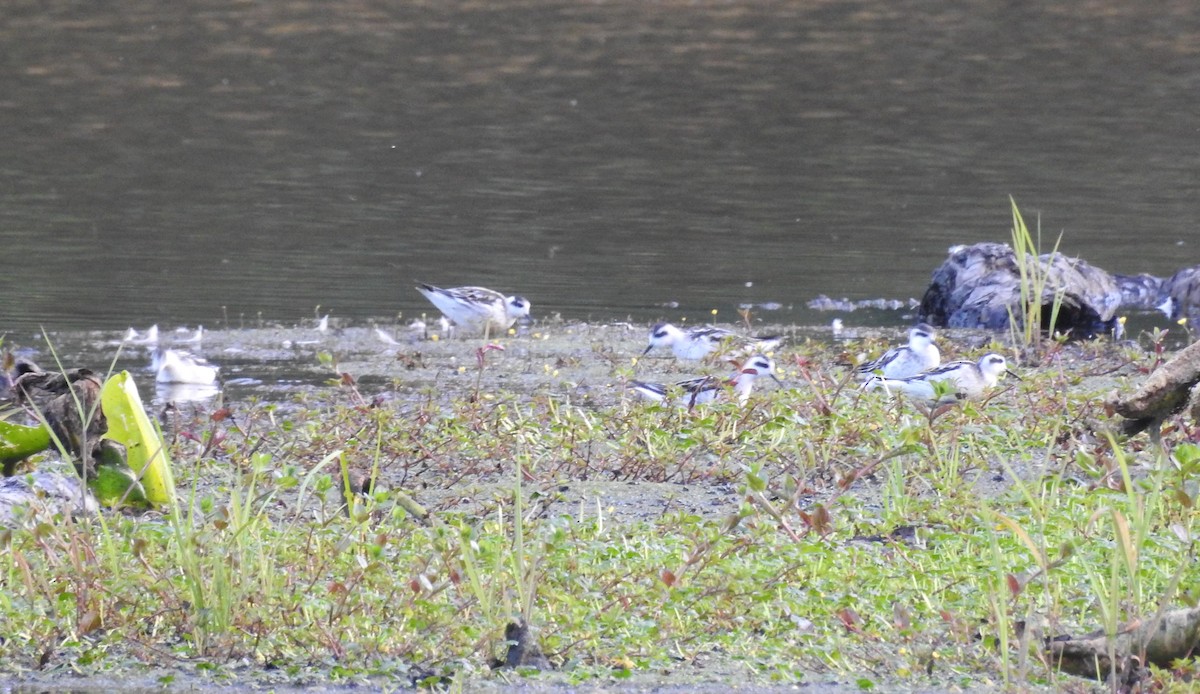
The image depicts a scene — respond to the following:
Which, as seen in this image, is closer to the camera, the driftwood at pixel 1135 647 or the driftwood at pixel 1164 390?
the driftwood at pixel 1135 647

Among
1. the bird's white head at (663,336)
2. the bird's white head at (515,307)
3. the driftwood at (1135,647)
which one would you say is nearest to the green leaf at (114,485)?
the driftwood at (1135,647)

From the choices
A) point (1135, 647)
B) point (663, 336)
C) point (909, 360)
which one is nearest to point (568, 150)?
point (663, 336)

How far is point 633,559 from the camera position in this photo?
216 inches

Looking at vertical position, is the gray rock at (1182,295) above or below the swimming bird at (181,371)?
below

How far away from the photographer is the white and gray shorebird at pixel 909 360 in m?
8.97

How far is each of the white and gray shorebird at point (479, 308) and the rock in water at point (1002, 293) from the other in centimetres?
277

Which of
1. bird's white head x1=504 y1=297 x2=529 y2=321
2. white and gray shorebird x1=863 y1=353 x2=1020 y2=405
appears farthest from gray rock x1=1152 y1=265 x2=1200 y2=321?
bird's white head x1=504 y1=297 x2=529 y2=321

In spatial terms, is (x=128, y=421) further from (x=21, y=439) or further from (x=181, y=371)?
(x=181, y=371)

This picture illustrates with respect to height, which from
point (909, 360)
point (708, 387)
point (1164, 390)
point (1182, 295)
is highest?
point (1164, 390)

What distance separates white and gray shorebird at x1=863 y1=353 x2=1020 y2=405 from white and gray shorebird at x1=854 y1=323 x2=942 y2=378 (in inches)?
10.7

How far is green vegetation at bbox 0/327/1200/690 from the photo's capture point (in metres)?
4.80

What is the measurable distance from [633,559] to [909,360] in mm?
3913

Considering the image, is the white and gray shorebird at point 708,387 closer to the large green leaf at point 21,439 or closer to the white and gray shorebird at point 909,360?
the white and gray shorebird at point 909,360

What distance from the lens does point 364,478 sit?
6.57m
